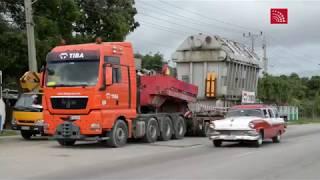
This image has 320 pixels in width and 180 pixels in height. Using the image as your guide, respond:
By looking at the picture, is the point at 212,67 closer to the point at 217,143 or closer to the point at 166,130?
the point at 166,130

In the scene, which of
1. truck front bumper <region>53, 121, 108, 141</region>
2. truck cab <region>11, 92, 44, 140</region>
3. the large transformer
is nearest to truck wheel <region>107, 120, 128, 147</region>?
truck front bumper <region>53, 121, 108, 141</region>

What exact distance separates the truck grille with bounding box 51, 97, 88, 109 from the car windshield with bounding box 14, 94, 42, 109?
5.40 meters

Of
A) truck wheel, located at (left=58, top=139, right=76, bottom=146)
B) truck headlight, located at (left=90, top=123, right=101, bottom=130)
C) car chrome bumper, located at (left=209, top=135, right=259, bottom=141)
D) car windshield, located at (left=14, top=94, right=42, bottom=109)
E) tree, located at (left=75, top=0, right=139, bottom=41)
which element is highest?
tree, located at (left=75, top=0, right=139, bottom=41)

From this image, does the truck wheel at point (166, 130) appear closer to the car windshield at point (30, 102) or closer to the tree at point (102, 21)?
the car windshield at point (30, 102)

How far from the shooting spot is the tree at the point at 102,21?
38.5 meters

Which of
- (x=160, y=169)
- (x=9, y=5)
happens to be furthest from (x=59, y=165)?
(x=9, y=5)

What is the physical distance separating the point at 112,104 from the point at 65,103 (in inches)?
63.0

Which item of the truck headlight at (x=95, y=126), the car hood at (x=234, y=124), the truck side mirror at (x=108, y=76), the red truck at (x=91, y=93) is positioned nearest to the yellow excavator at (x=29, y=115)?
the red truck at (x=91, y=93)

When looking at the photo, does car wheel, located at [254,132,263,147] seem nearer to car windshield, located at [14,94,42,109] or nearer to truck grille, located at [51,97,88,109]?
truck grille, located at [51,97,88,109]

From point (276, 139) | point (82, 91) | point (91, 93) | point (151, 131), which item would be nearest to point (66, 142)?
point (82, 91)

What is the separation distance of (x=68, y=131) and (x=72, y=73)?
1.96 meters

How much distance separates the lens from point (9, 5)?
3484 cm

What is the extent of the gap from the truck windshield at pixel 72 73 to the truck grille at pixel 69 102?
476mm

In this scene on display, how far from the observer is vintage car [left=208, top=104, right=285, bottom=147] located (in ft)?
69.9
